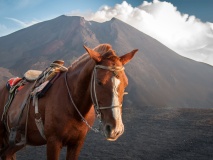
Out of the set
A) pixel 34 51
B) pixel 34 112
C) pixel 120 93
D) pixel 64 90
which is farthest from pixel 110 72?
pixel 34 51

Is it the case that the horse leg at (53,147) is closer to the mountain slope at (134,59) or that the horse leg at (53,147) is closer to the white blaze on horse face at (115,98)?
the white blaze on horse face at (115,98)

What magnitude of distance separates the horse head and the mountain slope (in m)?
39.8

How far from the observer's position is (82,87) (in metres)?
3.82

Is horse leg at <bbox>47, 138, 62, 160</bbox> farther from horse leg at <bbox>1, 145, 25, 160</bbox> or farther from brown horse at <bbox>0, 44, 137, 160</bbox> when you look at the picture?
horse leg at <bbox>1, 145, 25, 160</bbox>

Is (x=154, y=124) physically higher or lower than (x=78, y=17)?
lower

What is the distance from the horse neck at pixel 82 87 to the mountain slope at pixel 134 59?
3925 centimetres

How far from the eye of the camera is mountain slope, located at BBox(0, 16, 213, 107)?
5503cm

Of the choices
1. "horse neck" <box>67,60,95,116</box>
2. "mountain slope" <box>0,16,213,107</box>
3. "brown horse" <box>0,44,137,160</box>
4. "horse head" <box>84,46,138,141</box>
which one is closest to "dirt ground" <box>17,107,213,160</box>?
"brown horse" <box>0,44,137,160</box>

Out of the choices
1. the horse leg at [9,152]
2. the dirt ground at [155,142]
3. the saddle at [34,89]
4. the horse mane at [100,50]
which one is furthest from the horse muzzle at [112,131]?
the dirt ground at [155,142]

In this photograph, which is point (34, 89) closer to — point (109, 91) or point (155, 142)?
point (109, 91)

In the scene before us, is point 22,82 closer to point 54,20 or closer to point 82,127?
point 82,127

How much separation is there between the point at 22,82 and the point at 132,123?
1039 cm

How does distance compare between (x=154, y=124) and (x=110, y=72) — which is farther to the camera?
(x=154, y=124)

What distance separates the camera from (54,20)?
4498 inches
